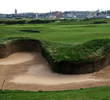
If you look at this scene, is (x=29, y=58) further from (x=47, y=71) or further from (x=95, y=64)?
(x=95, y=64)

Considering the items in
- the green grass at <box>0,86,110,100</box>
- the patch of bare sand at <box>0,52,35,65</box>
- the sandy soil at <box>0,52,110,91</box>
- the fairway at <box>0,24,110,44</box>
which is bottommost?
the sandy soil at <box>0,52,110,91</box>

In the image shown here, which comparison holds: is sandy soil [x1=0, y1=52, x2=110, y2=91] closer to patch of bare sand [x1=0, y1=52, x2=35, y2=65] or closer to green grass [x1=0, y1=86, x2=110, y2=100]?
patch of bare sand [x1=0, y1=52, x2=35, y2=65]

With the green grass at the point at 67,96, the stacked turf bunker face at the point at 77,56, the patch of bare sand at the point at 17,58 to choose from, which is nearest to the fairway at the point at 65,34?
the patch of bare sand at the point at 17,58

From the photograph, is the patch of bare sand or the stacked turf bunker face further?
the patch of bare sand

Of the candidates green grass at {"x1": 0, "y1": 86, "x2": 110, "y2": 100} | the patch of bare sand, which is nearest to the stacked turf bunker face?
the patch of bare sand

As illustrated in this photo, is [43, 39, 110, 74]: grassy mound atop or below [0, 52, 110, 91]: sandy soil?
atop

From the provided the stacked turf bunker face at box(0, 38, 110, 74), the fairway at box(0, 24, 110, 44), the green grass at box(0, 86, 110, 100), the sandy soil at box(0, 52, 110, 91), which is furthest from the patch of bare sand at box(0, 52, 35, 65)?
the green grass at box(0, 86, 110, 100)

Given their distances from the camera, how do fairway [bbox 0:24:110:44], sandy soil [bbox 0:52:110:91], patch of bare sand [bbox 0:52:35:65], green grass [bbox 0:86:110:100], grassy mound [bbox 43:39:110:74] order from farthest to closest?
fairway [bbox 0:24:110:44] → patch of bare sand [bbox 0:52:35:65] → grassy mound [bbox 43:39:110:74] → sandy soil [bbox 0:52:110:91] → green grass [bbox 0:86:110:100]

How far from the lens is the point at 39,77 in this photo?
2120 centimetres

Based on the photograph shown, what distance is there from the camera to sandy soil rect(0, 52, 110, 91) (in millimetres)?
18891

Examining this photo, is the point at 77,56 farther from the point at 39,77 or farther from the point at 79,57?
the point at 39,77

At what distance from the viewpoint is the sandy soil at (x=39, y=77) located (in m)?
18.9

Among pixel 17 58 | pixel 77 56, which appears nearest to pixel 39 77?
pixel 77 56

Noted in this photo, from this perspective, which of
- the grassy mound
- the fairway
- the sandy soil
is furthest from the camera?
the fairway
